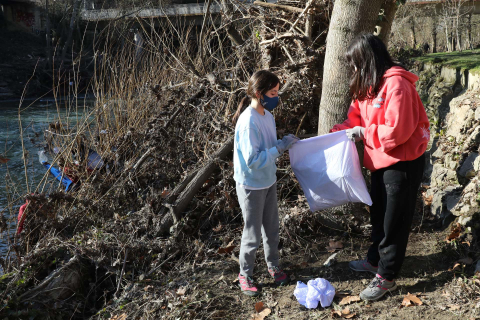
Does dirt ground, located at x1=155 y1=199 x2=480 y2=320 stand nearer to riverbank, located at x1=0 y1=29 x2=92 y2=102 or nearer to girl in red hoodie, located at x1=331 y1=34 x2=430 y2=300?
girl in red hoodie, located at x1=331 y1=34 x2=430 y2=300

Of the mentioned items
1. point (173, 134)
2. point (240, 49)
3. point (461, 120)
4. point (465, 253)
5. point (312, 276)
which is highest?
point (240, 49)

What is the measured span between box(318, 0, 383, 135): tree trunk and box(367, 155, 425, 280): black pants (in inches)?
36.6

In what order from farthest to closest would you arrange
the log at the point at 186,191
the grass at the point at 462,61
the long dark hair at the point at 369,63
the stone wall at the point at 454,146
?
the grass at the point at 462,61
the log at the point at 186,191
the stone wall at the point at 454,146
the long dark hair at the point at 369,63

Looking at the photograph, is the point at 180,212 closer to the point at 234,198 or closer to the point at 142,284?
the point at 234,198

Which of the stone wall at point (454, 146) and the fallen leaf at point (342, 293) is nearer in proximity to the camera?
the fallen leaf at point (342, 293)

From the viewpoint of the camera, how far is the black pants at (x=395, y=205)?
2885 mm

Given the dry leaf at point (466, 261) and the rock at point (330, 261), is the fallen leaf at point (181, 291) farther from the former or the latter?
the dry leaf at point (466, 261)

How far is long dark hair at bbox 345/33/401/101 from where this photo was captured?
2830 mm

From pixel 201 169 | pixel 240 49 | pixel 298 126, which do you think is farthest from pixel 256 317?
pixel 240 49

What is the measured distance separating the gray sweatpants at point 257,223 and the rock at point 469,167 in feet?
6.24

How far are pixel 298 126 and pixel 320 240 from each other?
1354mm

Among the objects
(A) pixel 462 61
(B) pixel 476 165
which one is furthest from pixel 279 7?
(B) pixel 476 165

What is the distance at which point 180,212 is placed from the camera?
4531mm

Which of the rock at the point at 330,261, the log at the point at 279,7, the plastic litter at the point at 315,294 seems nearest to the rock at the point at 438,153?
the rock at the point at 330,261
